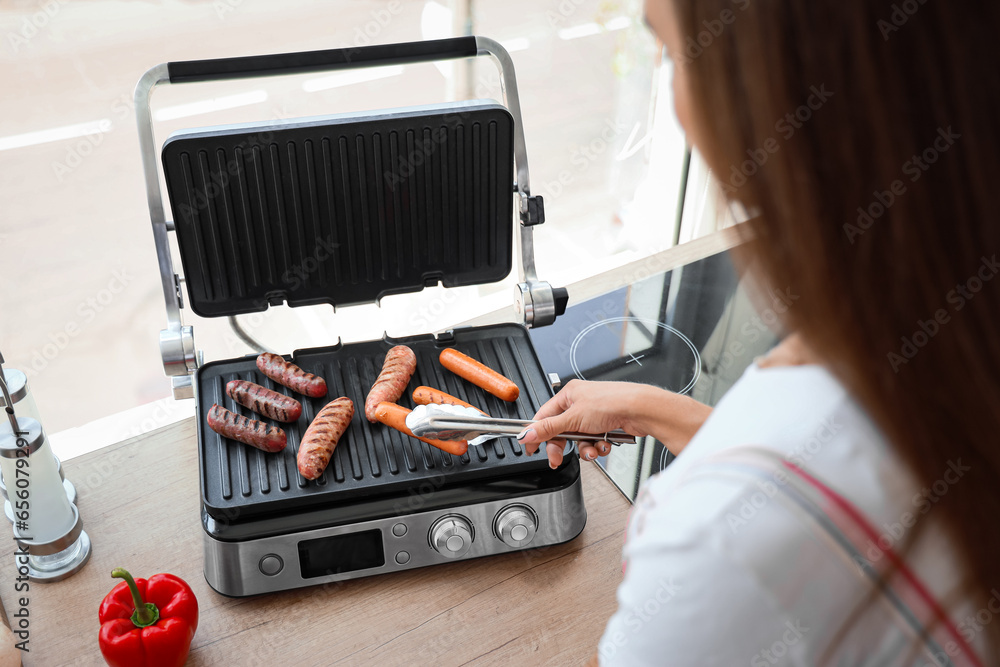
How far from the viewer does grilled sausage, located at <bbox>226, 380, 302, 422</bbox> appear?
1.28 meters

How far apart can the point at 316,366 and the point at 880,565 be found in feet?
3.49

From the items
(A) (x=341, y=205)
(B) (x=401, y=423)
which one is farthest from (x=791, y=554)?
(A) (x=341, y=205)

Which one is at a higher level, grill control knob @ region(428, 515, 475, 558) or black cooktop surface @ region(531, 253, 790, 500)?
grill control knob @ region(428, 515, 475, 558)

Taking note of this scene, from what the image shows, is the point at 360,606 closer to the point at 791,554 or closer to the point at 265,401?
the point at 265,401

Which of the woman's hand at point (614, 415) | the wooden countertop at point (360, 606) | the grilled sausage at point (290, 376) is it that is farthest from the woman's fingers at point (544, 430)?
the grilled sausage at point (290, 376)

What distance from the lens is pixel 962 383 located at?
56cm

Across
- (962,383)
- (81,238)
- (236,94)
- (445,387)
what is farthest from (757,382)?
(81,238)

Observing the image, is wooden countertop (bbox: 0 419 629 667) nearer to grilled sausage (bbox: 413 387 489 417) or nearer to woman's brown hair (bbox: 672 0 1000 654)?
grilled sausage (bbox: 413 387 489 417)

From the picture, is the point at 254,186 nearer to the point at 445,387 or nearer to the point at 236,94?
the point at 445,387

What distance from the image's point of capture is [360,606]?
1229mm

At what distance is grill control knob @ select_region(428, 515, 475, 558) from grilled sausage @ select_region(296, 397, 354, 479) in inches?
7.9

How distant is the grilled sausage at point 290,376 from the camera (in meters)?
1.35

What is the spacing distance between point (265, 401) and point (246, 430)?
8 cm

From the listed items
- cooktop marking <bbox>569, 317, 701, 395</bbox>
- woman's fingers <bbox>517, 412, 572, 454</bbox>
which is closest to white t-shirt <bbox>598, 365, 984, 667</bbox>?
woman's fingers <bbox>517, 412, 572, 454</bbox>
